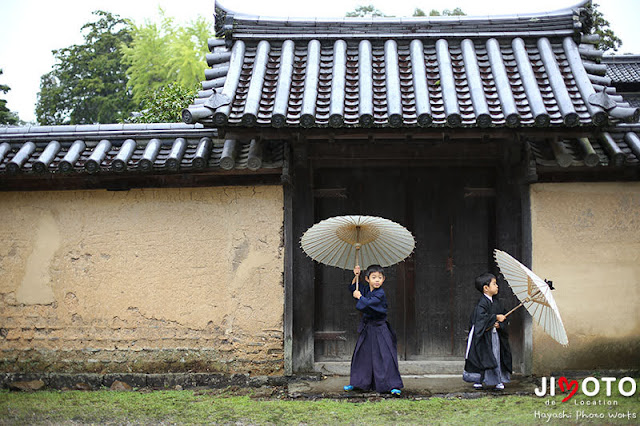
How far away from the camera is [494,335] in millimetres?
7367

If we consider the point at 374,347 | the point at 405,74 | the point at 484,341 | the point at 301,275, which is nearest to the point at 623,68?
the point at 405,74

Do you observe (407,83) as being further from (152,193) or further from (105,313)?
(105,313)

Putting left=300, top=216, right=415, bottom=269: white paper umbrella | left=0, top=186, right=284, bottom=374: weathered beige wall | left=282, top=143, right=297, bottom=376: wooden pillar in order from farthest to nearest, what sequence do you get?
left=0, top=186, right=284, bottom=374: weathered beige wall, left=282, top=143, right=297, bottom=376: wooden pillar, left=300, top=216, right=415, bottom=269: white paper umbrella

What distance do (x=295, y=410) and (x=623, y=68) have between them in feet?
37.3

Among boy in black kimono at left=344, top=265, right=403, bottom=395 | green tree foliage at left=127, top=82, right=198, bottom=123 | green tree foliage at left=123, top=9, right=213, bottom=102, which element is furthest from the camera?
green tree foliage at left=123, top=9, right=213, bottom=102

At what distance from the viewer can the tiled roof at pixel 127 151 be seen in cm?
753

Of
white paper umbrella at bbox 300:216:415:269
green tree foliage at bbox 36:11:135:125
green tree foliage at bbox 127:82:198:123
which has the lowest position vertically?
white paper umbrella at bbox 300:216:415:269

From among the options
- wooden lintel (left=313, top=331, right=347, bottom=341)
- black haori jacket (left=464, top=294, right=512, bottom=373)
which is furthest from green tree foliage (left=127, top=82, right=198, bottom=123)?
black haori jacket (left=464, top=294, right=512, bottom=373)

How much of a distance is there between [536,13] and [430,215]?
3125 mm

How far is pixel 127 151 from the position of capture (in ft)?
25.5

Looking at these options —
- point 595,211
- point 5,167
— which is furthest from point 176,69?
point 595,211

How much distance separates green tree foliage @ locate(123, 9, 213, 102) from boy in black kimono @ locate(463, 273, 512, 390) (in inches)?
1006

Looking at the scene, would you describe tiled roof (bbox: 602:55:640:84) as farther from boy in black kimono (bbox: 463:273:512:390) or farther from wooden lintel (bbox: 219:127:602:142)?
boy in black kimono (bbox: 463:273:512:390)

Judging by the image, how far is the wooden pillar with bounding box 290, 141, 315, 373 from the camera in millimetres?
8070
